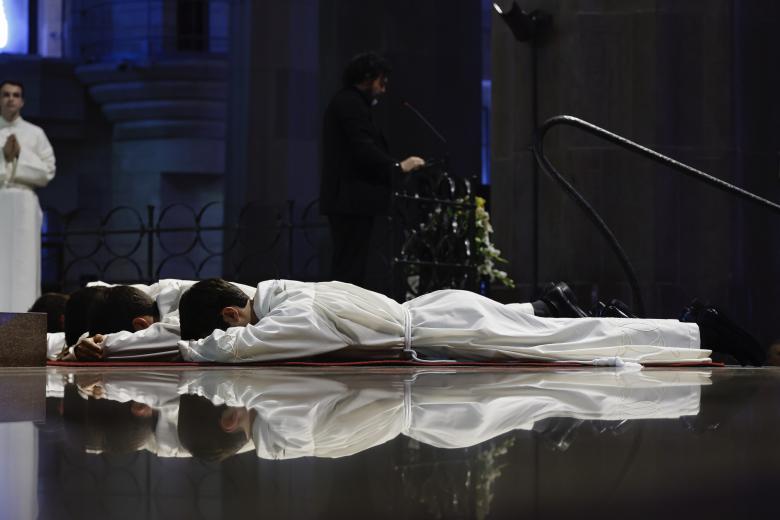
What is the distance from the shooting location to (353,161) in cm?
955

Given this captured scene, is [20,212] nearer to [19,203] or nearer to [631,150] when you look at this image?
[19,203]

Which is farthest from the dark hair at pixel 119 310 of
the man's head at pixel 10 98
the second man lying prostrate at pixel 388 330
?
the man's head at pixel 10 98

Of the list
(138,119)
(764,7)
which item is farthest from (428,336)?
(138,119)

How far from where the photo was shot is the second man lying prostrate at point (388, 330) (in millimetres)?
5984

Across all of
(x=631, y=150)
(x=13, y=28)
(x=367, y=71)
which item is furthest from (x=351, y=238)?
(x=13, y=28)

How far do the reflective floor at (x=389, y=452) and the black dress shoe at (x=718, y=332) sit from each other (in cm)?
235

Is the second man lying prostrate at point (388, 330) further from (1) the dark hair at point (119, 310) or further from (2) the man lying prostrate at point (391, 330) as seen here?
(1) the dark hair at point (119, 310)

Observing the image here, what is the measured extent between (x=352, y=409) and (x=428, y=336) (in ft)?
8.99

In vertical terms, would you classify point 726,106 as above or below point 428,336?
above

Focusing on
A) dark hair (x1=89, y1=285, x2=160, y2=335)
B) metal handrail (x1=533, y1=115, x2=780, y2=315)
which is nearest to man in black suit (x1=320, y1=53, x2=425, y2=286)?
metal handrail (x1=533, y1=115, x2=780, y2=315)

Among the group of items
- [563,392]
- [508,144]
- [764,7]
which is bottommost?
[563,392]

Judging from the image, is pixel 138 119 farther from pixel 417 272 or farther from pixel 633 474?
pixel 633 474

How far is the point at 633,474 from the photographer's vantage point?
A: 90.4 inches

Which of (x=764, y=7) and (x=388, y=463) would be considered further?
(x=764, y=7)
